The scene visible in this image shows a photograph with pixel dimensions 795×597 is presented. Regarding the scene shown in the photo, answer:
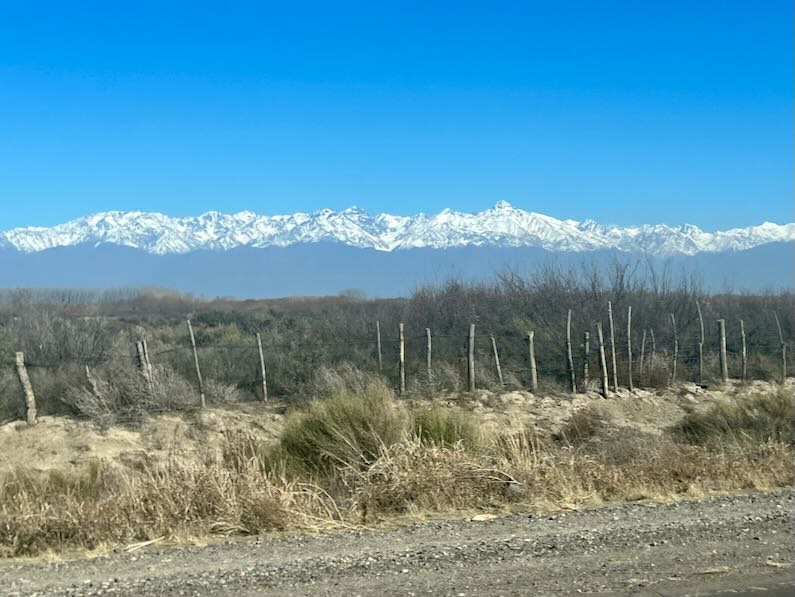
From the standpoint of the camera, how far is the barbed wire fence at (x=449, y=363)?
74.1ft

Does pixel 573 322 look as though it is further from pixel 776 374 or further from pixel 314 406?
pixel 314 406

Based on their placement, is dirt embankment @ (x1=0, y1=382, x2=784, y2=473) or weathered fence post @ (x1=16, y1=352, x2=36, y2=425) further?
weathered fence post @ (x1=16, y1=352, x2=36, y2=425)

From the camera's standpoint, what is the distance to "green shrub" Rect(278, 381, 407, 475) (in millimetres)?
10695

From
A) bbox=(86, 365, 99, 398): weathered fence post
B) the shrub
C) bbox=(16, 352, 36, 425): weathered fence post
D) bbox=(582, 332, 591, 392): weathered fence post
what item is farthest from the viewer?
bbox=(582, 332, 591, 392): weathered fence post

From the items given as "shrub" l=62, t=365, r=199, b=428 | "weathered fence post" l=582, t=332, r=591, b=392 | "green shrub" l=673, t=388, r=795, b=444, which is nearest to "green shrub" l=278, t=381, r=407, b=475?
"green shrub" l=673, t=388, r=795, b=444

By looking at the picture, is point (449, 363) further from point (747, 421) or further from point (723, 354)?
point (747, 421)

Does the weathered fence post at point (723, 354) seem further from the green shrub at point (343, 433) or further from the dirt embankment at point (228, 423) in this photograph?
the green shrub at point (343, 433)

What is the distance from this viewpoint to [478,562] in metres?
6.61

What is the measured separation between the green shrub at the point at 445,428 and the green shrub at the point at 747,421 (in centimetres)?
479

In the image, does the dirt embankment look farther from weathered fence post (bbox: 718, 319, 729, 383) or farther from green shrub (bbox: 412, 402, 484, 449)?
green shrub (bbox: 412, 402, 484, 449)

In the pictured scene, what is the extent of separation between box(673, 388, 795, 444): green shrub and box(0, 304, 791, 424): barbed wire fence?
5.86 m

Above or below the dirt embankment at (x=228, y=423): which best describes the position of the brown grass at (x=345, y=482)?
above

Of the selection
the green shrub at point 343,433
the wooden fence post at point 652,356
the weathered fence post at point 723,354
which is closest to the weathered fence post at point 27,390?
the green shrub at point 343,433

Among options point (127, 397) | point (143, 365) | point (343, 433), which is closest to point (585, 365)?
point (143, 365)
